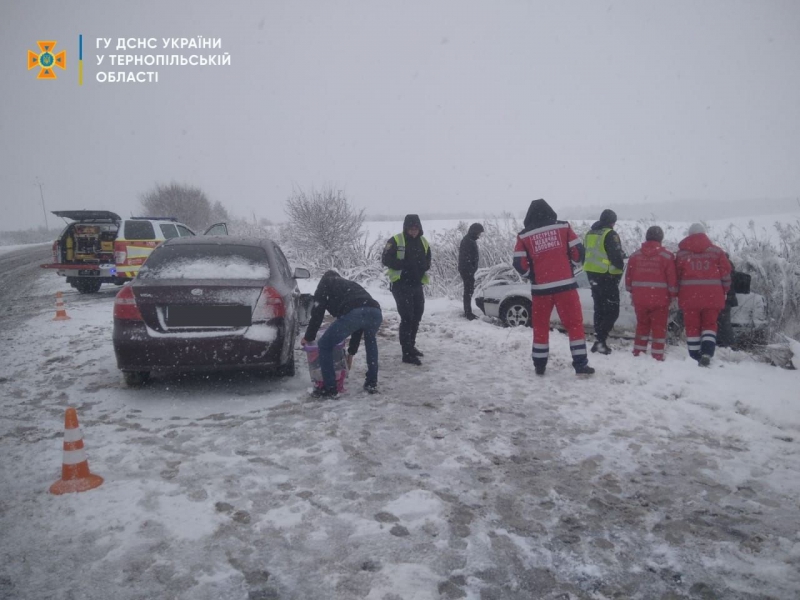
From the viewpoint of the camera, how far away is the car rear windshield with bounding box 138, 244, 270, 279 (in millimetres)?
5027

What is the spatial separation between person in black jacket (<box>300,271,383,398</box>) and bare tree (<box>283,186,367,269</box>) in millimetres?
12558

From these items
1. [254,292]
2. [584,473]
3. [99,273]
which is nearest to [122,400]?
[254,292]

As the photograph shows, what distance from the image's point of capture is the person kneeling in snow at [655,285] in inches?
241

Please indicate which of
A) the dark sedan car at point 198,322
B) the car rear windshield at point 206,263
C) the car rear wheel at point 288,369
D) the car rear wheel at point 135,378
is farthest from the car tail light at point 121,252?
the car rear wheel at point 288,369

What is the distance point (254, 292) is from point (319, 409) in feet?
4.28

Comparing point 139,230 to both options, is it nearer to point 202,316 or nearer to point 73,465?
point 202,316

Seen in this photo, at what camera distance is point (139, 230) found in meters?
11.9

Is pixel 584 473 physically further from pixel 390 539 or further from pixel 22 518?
pixel 22 518

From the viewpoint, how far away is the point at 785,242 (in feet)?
28.5

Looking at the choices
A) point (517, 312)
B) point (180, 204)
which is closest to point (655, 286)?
point (517, 312)

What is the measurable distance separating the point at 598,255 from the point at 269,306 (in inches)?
171

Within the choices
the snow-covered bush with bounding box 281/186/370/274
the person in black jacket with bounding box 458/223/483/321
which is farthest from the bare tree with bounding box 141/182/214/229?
the person in black jacket with bounding box 458/223/483/321

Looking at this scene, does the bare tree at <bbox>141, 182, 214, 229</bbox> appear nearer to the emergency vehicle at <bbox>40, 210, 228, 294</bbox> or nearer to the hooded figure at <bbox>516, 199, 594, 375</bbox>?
the emergency vehicle at <bbox>40, 210, 228, 294</bbox>

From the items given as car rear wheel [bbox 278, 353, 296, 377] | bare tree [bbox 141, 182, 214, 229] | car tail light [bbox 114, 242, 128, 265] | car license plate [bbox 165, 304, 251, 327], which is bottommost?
car rear wheel [bbox 278, 353, 296, 377]
